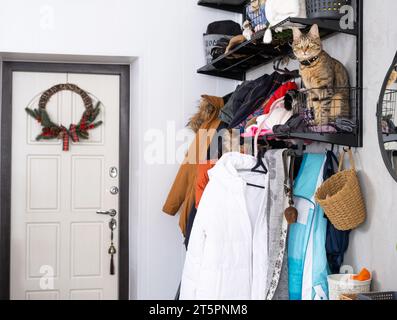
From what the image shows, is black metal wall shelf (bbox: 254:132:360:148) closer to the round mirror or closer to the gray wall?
the gray wall

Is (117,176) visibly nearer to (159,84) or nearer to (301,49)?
(159,84)

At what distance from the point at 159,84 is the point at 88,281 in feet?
4.26

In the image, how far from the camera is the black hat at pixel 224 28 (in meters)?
3.04

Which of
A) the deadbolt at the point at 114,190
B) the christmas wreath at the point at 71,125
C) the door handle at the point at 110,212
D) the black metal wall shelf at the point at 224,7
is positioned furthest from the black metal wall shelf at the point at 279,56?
the door handle at the point at 110,212

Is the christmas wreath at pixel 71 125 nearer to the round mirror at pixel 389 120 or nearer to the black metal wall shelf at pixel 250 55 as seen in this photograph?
the black metal wall shelf at pixel 250 55

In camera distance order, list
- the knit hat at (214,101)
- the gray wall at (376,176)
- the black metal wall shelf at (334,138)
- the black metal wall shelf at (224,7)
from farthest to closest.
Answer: the black metal wall shelf at (224,7) → the knit hat at (214,101) → the black metal wall shelf at (334,138) → the gray wall at (376,176)

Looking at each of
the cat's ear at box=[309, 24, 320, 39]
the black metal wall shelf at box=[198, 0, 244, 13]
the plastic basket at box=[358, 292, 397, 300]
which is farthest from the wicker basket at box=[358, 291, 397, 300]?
the black metal wall shelf at box=[198, 0, 244, 13]

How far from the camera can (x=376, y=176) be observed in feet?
5.94

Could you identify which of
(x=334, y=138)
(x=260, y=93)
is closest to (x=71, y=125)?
(x=260, y=93)

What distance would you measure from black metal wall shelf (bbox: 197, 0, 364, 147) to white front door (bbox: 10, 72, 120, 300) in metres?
0.76

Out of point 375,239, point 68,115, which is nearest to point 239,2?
point 68,115

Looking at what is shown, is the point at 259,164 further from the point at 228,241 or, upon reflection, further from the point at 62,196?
the point at 62,196

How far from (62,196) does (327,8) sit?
6.73 ft

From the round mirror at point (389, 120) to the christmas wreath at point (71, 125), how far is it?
202 cm
